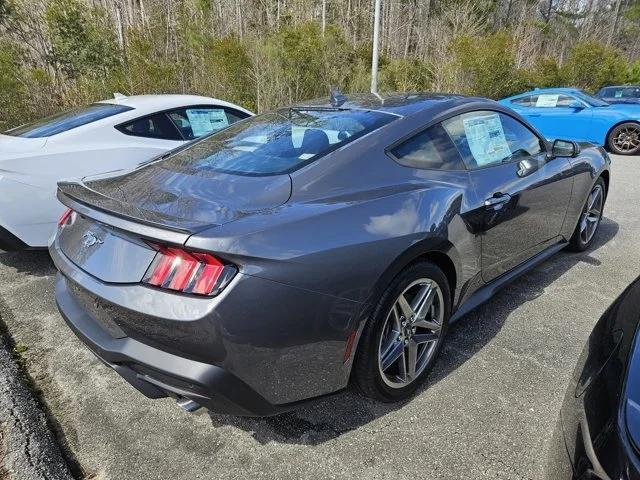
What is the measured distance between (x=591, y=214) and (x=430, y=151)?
101 inches

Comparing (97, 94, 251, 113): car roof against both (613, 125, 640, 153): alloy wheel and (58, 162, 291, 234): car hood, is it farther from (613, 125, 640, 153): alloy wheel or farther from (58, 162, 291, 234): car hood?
(613, 125, 640, 153): alloy wheel

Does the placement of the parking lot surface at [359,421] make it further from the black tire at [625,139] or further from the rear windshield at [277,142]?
the black tire at [625,139]

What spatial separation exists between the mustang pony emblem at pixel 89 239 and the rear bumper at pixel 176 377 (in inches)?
14.1

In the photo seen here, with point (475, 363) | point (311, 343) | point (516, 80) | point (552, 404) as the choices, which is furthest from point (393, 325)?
point (516, 80)

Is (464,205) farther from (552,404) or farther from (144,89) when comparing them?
(144,89)

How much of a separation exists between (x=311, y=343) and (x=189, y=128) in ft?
11.2

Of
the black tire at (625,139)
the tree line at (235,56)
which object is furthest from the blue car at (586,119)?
the tree line at (235,56)

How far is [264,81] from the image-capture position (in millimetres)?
11484

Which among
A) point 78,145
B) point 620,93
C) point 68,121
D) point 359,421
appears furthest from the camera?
point 620,93

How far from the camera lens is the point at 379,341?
6.42 ft

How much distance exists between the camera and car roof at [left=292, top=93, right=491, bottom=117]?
8.23 ft

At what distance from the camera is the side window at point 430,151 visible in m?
2.25

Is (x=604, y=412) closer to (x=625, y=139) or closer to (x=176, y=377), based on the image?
(x=176, y=377)

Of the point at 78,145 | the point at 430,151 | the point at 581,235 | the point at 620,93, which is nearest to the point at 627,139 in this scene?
the point at 620,93
